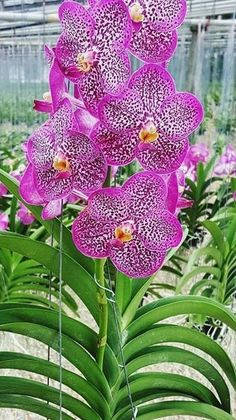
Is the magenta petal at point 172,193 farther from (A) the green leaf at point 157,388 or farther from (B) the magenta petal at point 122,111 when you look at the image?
(A) the green leaf at point 157,388

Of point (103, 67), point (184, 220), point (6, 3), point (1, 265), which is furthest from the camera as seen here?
point (6, 3)

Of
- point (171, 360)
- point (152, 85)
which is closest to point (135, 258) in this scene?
point (152, 85)

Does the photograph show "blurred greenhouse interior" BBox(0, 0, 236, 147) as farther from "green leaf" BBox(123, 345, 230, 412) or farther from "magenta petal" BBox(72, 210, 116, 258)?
"magenta petal" BBox(72, 210, 116, 258)

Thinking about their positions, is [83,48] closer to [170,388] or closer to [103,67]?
[103,67]

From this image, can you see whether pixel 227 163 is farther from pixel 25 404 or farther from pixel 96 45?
pixel 96 45

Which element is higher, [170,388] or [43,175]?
[43,175]

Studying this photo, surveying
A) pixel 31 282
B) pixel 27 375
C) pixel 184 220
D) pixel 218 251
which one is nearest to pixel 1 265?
pixel 31 282

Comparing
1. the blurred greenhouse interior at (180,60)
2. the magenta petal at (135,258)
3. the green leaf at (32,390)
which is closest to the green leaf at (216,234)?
the green leaf at (32,390)
